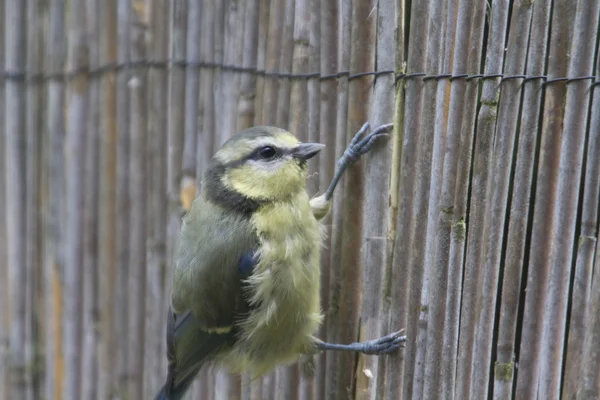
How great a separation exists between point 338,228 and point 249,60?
749 mm

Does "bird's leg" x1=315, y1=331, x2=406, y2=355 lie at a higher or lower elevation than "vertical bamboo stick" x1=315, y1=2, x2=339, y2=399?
lower

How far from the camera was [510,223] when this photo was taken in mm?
1816

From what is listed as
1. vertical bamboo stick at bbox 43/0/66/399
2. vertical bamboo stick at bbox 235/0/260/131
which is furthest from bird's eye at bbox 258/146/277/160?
vertical bamboo stick at bbox 43/0/66/399

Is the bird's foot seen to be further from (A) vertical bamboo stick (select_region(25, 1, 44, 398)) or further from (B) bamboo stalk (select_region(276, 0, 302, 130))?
(A) vertical bamboo stick (select_region(25, 1, 44, 398))

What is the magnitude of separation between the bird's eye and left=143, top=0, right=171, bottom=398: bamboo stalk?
818mm

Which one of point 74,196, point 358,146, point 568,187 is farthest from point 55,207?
point 568,187

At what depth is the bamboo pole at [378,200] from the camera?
2.20 metres

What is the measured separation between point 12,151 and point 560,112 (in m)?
2.92

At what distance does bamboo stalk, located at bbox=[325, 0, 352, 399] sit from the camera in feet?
7.70

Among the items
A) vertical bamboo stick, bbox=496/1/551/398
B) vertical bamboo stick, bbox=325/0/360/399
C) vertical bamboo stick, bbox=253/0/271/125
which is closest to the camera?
vertical bamboo stick, bbox=496/1/551/398

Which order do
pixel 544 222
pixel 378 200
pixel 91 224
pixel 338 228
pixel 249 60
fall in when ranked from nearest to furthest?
1. pixel 544 222
2. pixel 378 200
3. pixel 338 228
4. pixel 249 60
5. pixel 91 224

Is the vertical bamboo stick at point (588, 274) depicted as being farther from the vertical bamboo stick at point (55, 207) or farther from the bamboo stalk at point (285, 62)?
the vertical bamboo stick at point (55, 207)

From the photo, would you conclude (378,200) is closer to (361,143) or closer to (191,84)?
(361,143)

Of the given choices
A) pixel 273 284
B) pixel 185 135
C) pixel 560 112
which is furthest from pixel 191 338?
pixel 560 112
